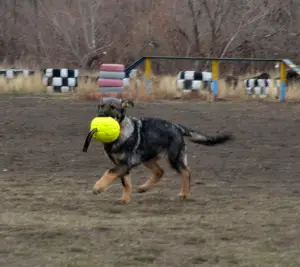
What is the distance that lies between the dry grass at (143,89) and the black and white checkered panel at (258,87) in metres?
0.15

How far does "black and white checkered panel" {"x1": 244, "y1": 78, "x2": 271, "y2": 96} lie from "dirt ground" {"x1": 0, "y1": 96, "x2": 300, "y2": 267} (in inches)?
184

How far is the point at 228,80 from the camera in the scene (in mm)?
21438

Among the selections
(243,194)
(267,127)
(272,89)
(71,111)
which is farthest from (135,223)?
(272,89)

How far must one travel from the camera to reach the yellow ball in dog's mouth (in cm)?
761

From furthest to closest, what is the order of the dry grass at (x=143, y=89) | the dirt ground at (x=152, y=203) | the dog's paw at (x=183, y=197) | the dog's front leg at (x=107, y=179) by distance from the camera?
the dry grass at (x=143, y=89) < the dog's paw at (x=183, y=197) < the dog's front leg at (x=107, y=179) < the dirt ground at (x=152, y=203)

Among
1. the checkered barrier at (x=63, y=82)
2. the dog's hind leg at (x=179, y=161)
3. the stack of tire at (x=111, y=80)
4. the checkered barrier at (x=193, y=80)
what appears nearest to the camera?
the dog's hind leg at (x=179, y=161)

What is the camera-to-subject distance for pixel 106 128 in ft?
25.0

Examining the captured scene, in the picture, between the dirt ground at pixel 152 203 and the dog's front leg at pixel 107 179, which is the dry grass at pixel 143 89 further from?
the dog's front leg at pixel 107 179

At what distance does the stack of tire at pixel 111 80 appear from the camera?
18500mm

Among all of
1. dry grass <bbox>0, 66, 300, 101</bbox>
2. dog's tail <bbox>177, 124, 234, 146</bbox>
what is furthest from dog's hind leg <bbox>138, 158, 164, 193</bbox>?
dry grass <bbox>0, 66, 300, 101</bbox>

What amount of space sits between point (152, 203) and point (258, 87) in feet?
38.2

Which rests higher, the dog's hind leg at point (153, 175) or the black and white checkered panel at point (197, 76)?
the black and white checkered panel at point (197, 76)

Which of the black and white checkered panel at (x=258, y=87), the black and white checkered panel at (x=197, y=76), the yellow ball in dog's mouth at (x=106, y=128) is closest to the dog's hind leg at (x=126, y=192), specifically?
the yellow ball in dog's mouth at (x=106, y=128)

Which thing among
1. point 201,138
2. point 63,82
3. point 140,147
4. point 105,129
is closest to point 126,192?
point 140,147
